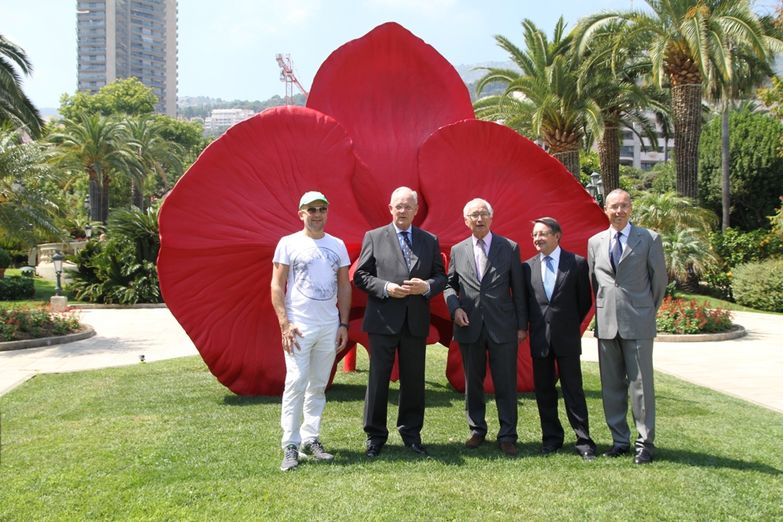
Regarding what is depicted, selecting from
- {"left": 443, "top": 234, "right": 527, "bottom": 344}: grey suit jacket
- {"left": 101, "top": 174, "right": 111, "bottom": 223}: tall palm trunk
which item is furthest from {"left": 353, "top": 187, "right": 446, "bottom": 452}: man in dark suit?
{"left": 101, "top": 174, "right": 111, "bottom": 223}: tall palm trunk

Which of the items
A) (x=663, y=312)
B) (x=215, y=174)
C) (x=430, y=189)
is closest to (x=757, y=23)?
(x=663, y=312)

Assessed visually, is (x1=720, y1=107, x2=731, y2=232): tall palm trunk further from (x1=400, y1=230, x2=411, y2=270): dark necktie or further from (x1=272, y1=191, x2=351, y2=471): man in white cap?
(x1=272, y1=191, x2=351, y2=471): man in white cap

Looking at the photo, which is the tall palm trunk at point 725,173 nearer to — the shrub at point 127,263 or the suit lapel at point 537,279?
the shrub at point 127,263

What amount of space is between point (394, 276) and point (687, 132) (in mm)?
20100

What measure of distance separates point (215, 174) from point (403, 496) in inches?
145

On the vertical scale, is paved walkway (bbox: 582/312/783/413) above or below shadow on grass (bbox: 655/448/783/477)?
below

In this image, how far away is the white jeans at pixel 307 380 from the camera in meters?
5.02

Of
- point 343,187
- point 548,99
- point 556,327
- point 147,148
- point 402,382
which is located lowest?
point 402,382

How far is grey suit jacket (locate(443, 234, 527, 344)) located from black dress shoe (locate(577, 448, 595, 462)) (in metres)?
0.91

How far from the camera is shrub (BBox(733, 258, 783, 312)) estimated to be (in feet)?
70.9

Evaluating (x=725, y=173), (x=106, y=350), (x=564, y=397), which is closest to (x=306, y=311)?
(x=564, y=397)

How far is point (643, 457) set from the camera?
5.16m

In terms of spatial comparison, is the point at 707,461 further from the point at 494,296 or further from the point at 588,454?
the point at 494,296

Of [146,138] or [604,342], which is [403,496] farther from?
[146,138]
